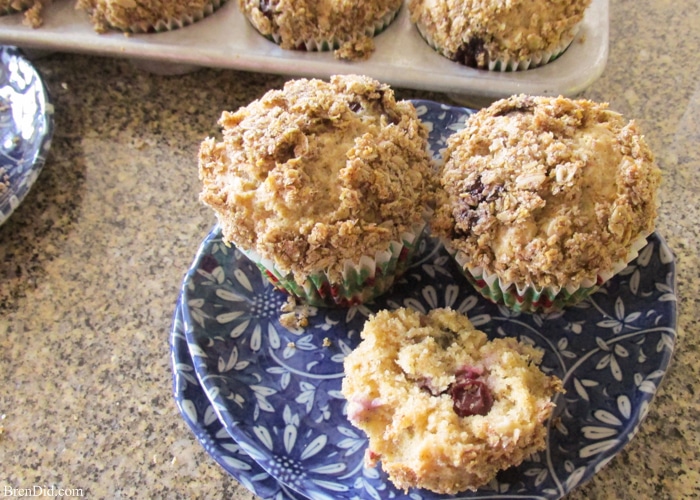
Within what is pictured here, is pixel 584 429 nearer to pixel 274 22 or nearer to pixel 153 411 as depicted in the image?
pixel 153 411

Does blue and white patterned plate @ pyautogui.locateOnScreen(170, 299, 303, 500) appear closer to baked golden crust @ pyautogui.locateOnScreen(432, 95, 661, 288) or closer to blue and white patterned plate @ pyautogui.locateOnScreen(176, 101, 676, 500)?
blue and white patterned plate @ pyautogui.locateOnScreen(176, 101, 676, 500)

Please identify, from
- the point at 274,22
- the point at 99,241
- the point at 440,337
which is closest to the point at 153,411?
the point at 99,241

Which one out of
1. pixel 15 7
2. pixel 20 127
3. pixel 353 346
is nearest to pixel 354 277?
pixel 353 346

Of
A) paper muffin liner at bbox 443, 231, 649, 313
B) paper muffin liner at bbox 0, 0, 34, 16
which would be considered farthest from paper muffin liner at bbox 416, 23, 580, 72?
paper muffin liner at bbox 0, 0, 34, 16

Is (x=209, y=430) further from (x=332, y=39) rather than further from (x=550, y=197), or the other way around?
(x=332, y=39)

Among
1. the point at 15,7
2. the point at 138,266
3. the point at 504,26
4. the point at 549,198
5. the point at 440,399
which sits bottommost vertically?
the point at 138,266

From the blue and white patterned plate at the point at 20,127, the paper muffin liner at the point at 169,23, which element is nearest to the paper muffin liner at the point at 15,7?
the blue and white patterned plate at the point at 20,127
